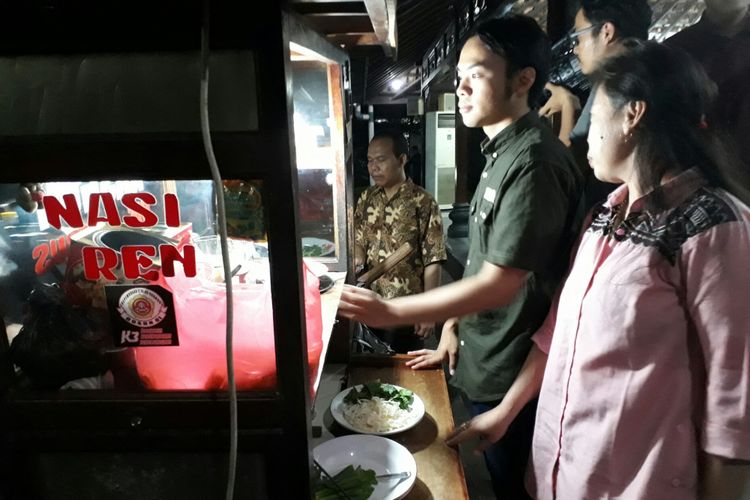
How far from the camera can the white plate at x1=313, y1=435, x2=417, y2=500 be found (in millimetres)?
1497

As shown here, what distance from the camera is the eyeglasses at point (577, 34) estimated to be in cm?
250

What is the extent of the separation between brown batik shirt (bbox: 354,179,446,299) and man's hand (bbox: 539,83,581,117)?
116 centimetres

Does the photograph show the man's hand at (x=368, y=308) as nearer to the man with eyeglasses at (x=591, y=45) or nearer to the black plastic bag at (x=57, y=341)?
the black plastic bag at (x=57, y=341)

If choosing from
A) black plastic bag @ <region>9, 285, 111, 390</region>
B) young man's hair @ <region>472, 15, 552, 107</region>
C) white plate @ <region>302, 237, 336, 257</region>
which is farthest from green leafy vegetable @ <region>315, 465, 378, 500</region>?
young man's hair @ <region>472, 15, 552, 107</region>

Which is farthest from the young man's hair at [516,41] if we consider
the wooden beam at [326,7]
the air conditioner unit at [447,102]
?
the air conditioner unit at [447,102]

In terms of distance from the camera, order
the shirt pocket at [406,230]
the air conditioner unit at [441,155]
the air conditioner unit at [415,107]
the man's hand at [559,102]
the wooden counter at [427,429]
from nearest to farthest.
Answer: the wooden counter at [427,429]
the man's hand at [559,102]
the shirt pocket at [406,230]
the air conditioner unit at [441,155]
the air conditioner unit at [415,107]

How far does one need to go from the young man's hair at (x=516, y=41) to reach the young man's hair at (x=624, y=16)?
453 mm

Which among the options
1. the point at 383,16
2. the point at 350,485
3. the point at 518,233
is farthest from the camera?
the point at 518,233

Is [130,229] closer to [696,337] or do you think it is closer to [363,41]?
[363,41]

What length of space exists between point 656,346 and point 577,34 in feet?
7.13

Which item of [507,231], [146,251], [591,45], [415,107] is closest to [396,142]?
[591,45]

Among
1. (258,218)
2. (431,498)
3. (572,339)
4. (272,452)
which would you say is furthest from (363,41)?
(431,498)

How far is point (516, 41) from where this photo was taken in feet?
6.27

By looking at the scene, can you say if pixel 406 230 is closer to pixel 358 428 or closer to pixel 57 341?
pixel 358 428
